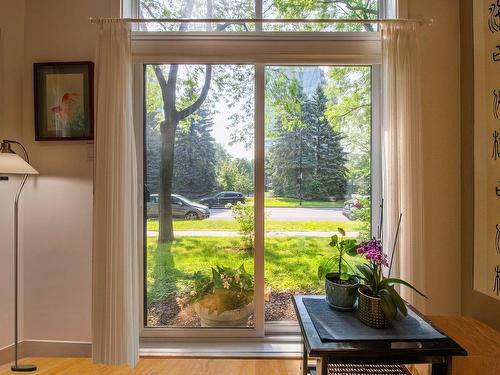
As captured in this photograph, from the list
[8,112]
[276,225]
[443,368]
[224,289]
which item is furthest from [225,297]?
[8,112]

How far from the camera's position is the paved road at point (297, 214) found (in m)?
1.98

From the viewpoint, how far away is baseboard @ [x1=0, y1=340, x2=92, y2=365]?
6.07 feet

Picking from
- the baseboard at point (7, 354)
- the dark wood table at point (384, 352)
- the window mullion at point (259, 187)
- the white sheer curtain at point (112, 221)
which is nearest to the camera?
the dark wood table at point (384, 352)

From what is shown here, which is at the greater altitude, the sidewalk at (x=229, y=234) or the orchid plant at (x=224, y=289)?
the sidewalk at (x=229, y=234)

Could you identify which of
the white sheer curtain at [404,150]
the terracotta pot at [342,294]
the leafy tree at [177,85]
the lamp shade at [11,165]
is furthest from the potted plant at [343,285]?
the lamp shade at [11,165]

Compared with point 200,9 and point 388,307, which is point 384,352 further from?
point 200,9

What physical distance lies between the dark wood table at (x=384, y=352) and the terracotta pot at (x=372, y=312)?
0.30 feet

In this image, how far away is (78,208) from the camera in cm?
186

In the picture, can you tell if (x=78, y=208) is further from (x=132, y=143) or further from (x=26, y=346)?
(x=26, y=346)

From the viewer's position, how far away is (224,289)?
1.98 m

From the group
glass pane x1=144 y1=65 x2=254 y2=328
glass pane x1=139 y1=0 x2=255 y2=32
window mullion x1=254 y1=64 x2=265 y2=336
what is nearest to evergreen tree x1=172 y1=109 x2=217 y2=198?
glass pane x1=144 y1=65 x2=254 y2=328

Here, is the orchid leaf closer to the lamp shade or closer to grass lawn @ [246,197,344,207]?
grass lawn @ [246,197,344,207]

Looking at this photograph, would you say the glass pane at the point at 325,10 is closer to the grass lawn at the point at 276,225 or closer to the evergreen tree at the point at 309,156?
the evergreen tree at the point at 309,156

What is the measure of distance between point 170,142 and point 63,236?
0.99 m
